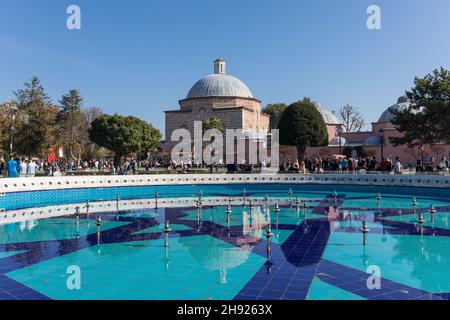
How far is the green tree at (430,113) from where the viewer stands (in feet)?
72.2

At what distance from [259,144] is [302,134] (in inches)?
250

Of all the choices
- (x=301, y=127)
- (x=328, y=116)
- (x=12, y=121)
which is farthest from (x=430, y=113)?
(x=328, y=116)

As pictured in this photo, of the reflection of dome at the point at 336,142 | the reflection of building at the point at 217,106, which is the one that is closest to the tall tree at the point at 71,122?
the reflection of building at the point at 217,106

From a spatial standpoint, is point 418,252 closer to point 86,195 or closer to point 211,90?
point 86,195

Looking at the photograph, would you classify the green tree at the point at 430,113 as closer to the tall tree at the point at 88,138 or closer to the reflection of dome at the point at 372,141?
the reflection of dome at the point at 372,141

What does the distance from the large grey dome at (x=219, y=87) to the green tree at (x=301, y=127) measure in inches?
538

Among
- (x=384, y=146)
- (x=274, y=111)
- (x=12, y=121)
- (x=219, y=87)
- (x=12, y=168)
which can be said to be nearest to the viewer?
→ (x=12, y=168)

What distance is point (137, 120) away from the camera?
33.1 m

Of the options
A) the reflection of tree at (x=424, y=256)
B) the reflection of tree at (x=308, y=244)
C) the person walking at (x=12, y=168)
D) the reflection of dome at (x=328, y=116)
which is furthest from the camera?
the reflection of dome at (x=328, y=116)

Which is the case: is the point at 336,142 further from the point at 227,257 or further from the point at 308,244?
the point at 227,257

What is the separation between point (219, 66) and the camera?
48188mm

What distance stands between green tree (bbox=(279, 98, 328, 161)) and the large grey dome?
538 inches

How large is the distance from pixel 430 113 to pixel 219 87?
25.7 metres

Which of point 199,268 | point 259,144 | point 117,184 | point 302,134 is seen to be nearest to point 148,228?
point 199,268
